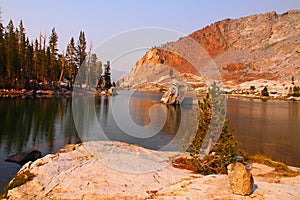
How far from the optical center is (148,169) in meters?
10.2

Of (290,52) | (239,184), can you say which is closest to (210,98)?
(239,184)

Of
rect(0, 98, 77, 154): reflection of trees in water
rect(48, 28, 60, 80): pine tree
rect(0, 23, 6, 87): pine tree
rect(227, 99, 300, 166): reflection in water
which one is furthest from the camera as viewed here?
rect(48, 28, 60, 80): pine tree

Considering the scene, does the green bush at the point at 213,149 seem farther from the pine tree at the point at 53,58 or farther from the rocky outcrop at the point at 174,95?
the pine tree at the point at 53,58

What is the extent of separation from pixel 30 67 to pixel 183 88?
39344 millimetres

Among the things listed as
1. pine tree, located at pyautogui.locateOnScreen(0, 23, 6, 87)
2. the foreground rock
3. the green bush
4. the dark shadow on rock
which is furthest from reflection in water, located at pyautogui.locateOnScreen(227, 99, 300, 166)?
pine tree, located at pyautogui.locateOnScreen(0, 23, 6, 87)

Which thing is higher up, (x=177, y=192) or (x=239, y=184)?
(x=239, y=184)

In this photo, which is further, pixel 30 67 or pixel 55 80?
pixel 55 80

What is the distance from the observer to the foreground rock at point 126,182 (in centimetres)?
770

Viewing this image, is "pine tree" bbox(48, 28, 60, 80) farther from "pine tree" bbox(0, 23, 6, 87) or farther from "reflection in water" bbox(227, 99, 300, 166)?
"reflection in water" bbox(227, 99, 300, 166)

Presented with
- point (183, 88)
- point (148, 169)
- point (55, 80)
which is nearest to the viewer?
point (148, 169)

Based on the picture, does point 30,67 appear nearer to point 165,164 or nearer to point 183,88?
point 183,88

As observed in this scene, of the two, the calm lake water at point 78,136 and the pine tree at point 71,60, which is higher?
the pine tree at point 71,60

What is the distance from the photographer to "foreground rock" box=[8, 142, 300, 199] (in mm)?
7699

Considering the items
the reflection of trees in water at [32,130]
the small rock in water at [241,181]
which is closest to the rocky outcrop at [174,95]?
the reflection of trees in water at [32,130]
